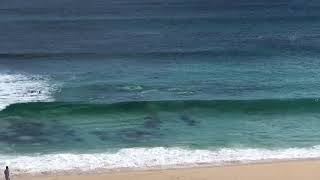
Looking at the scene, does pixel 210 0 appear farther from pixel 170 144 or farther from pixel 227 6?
pixel 170 144

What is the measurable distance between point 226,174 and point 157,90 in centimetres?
1351

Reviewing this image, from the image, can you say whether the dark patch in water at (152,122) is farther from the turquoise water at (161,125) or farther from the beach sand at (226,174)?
the beach sand at (226,174)

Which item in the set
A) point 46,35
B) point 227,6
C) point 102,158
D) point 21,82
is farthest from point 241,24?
point 102,158

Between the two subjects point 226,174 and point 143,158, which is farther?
point 143,158

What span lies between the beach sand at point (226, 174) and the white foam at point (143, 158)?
95cm

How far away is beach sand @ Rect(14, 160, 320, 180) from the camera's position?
90.1 ft

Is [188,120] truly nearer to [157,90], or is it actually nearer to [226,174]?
[157,90]

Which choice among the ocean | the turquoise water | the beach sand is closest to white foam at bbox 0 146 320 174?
the ocean

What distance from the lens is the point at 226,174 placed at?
27797 mm

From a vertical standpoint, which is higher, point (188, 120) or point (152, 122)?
point (188, 120)

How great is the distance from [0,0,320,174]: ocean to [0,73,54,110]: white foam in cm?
6

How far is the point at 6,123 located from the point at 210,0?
153ft

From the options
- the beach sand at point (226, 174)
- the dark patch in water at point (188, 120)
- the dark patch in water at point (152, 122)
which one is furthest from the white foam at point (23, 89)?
the beach sand at point (226, 174)

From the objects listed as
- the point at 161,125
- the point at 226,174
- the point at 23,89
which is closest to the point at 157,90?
the point at 161,125
